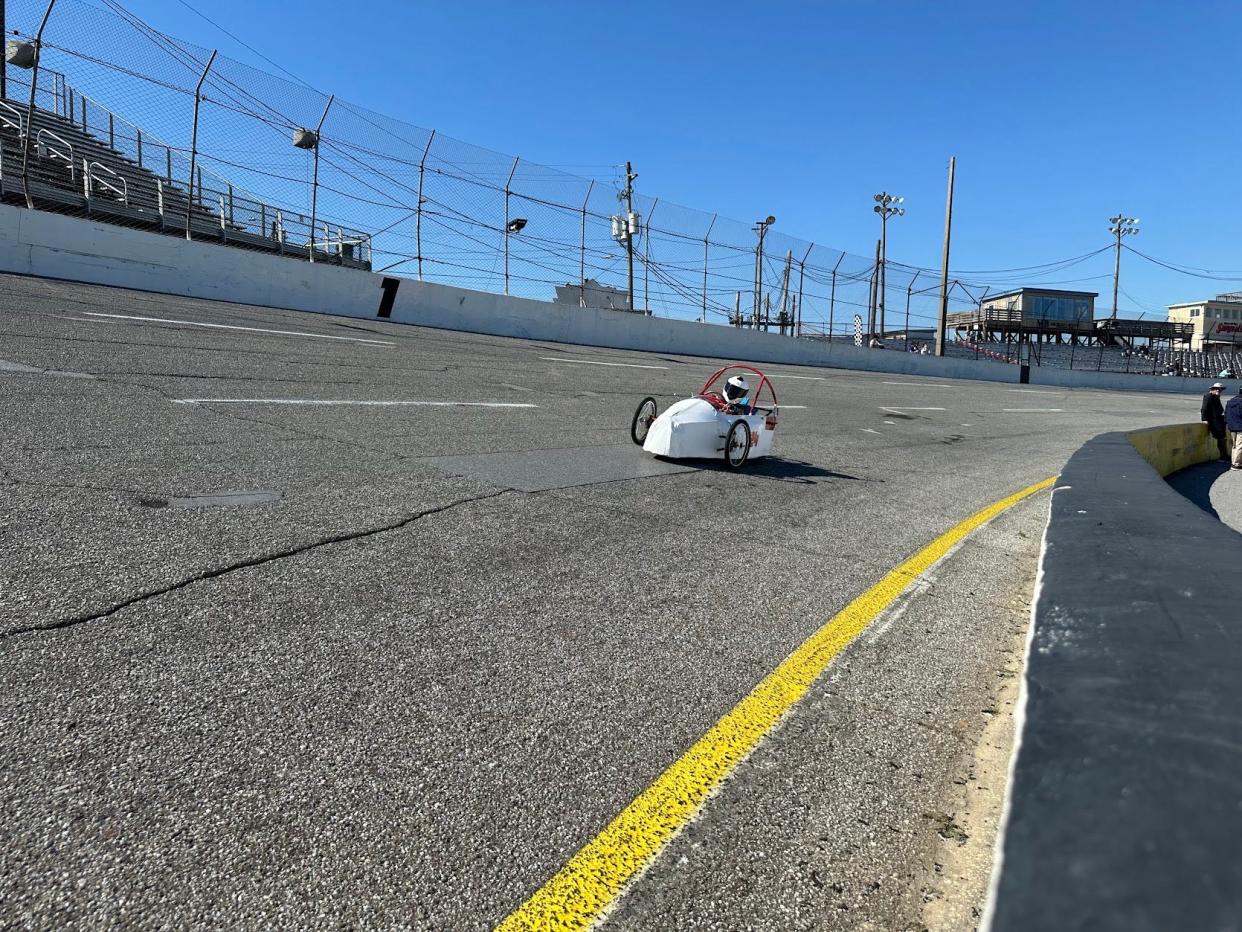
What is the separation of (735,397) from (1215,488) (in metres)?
8.48

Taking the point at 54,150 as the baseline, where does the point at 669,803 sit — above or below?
below

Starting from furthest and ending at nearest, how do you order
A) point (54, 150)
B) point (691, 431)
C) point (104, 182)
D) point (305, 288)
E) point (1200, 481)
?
point (54, 150)
point (104, 182)
point (305, 288)
point (1200, 481)
point (691, 431)

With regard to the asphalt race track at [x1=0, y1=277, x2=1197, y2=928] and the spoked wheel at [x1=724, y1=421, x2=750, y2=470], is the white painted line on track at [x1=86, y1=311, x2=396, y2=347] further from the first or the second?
the spoked wheel at [x1=724, y1=421, x2=750, y2=470]

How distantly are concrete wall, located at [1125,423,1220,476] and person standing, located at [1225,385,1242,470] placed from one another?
606 mm

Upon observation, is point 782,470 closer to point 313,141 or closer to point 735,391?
point 735,391

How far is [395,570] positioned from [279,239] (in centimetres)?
2331

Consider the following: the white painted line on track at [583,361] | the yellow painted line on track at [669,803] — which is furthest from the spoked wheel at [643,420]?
the white painted line on track at [583,361]

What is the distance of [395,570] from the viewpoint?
3.38 m

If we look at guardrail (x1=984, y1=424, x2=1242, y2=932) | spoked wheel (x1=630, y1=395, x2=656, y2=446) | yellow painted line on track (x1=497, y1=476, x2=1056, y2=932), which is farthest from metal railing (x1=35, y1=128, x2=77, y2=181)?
guardrail (x1=984, y1=424, x2=1242, y2=932)

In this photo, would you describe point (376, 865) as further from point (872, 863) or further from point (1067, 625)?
point (1067, 625)

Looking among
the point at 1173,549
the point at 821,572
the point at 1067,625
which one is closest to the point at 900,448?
the point at 821,572

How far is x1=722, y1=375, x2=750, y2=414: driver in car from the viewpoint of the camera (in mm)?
6992

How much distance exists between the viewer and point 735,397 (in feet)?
23.1

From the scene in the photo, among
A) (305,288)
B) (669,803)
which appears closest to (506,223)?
(305,288)
